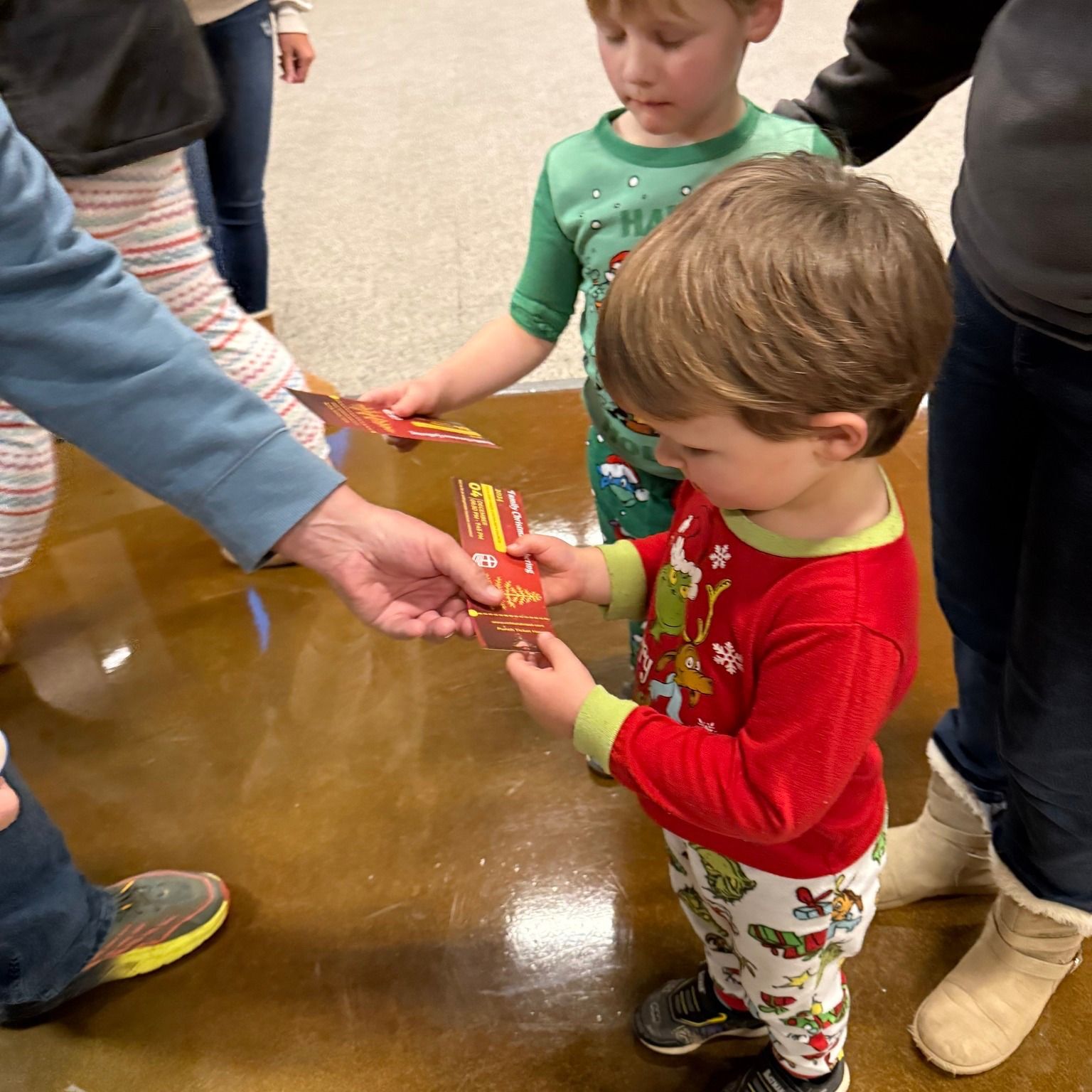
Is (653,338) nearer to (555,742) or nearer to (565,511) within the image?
(555,742)

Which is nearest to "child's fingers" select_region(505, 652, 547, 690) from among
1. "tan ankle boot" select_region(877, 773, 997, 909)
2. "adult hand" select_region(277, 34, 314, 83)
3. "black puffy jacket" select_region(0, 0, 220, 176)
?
"tan ankle boot" select_region(877, 773, 997, 909)

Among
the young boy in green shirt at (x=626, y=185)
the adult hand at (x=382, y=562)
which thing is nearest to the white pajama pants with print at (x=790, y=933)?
the adult hand at (x=382, y=562)

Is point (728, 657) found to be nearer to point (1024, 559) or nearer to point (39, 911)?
point (1024, 559)

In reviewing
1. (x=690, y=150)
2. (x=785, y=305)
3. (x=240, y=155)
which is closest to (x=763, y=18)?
(x=690, y=150)

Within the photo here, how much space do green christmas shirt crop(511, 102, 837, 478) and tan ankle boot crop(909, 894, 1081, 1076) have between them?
0.66 m

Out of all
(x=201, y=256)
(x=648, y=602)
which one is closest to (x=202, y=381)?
(x=648, y=602)

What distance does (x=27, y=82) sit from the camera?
1.16 meters

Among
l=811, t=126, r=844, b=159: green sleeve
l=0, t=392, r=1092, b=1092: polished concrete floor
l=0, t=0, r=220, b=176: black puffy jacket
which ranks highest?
l=0, t=0, r=220, b=176: black puffy jacket

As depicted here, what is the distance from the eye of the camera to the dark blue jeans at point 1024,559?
767 mm

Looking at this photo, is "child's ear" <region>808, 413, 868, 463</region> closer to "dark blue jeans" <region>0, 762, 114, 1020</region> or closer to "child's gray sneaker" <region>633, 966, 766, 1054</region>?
"child's gray sneaker" <region>633, 966, 766, 1054</region>

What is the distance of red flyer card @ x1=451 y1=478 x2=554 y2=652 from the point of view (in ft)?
2.65

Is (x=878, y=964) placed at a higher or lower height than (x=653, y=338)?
lower

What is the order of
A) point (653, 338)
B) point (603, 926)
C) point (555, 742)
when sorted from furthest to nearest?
point (555, 742)
point (603, 926)
point (653, 338)

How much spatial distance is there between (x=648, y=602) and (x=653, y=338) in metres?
0.36
